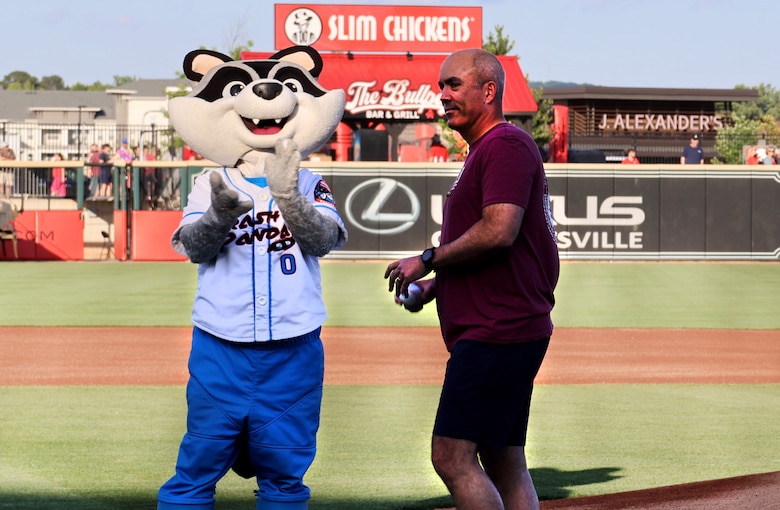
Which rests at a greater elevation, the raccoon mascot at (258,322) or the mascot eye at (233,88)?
the mascot eye at (233,88)

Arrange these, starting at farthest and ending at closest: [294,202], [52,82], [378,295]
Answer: [52,82], [378,295], [294,202]

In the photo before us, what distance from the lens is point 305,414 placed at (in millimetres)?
4395

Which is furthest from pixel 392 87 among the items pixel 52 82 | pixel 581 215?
pixel 52 82

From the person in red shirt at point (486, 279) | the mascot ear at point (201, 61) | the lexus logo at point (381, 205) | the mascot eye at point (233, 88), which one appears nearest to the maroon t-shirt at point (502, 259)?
the person in red shirt at point (486, 279)

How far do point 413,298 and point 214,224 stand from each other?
2.59ft

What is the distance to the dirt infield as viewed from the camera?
33.1 feet

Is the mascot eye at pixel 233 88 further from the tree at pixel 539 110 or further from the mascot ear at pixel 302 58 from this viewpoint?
the tree at pixel 539 110

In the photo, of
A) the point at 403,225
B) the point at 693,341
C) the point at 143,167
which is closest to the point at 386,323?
the point at 693,341

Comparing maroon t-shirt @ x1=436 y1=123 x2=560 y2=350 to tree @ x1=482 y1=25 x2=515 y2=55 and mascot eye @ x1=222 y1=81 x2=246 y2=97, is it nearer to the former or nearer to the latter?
mascot eye @ x1=222 y1=81 x2=246 y2=97

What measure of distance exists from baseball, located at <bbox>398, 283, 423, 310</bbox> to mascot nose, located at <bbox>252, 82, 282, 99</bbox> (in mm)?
953

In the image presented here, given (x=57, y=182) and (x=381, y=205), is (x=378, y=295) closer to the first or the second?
(x=381, y=205)

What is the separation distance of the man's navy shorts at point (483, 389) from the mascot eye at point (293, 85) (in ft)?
4.56

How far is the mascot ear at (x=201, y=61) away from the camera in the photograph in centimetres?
498

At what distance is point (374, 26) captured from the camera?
30.9 metres
